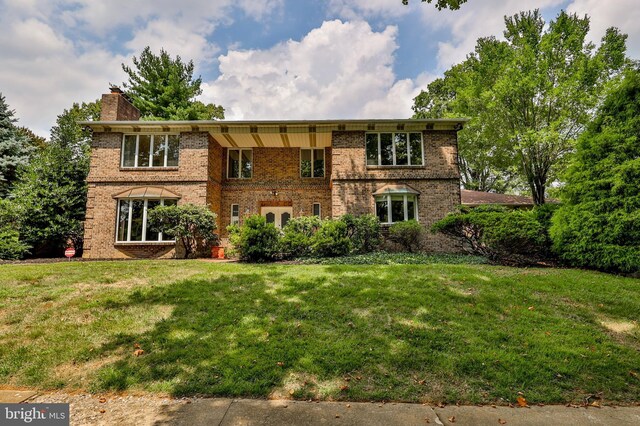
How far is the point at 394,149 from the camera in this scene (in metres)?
14.0

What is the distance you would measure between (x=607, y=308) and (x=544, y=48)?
14.1 meters

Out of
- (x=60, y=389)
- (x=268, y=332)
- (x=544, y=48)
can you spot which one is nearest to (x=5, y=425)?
(x=60, y=389)

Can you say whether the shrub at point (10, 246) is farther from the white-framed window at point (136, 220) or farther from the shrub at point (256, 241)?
the shrub at point (256, 241)

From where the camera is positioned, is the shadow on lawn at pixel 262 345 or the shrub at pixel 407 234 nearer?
the shadow on lawn at pixel 262 345

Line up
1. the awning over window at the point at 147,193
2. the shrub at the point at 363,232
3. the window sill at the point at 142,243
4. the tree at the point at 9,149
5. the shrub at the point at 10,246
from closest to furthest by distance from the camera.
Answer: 1. the shrub at the point at 363,232
2. the shrub at the point at 10,246
3. the window sill at the point at 142,243
4. the awning over window at the point at 147,193
5. the tree at the point at 9,149

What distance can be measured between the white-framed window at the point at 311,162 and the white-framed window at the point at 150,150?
6.03m

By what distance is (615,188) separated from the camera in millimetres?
8078

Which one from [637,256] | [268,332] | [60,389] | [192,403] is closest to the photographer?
[192,403]

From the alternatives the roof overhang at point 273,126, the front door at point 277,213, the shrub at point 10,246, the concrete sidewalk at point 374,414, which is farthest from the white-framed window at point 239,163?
the concrete sidewalk at point 374,414

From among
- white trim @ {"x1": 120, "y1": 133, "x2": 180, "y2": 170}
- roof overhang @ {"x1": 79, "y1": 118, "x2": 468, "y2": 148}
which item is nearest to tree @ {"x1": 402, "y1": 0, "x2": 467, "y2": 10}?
roof overhang @ {"x1": 79, "y1": 118, "x2": 468, "y2": 148}

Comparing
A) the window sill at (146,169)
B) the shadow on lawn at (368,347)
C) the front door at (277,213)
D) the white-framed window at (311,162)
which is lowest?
the shadow on lawn at (368,347)

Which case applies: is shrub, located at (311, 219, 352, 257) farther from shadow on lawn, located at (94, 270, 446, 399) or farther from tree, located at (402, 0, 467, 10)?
tree, located at (402, 0, 467, 10)

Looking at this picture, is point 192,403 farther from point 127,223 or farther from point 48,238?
point 48,238

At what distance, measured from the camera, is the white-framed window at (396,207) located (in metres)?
13.4
